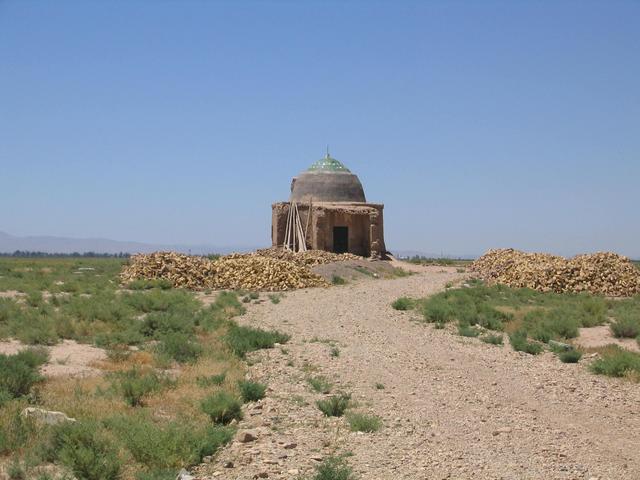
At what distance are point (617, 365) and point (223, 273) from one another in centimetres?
1804

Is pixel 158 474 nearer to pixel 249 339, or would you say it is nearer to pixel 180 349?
pixel 180 349

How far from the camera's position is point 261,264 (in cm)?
2778

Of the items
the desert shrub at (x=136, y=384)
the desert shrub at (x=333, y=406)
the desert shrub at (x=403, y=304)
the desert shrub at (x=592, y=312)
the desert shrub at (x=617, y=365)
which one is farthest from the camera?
the desert shrub at (x=403, y=304)

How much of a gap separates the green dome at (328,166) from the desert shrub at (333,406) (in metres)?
31.2

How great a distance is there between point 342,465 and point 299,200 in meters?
31.9

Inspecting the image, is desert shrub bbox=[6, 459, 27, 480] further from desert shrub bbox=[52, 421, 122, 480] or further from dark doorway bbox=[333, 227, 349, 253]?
dark doorway bbox=[333, 227, 349, 253]

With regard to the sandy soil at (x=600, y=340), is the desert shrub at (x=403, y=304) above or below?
above

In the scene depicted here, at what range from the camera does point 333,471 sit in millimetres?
6398

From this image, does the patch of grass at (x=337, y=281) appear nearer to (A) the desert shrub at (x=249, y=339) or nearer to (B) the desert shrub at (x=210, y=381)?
(A) the desert shrub at (x=249, y=339)

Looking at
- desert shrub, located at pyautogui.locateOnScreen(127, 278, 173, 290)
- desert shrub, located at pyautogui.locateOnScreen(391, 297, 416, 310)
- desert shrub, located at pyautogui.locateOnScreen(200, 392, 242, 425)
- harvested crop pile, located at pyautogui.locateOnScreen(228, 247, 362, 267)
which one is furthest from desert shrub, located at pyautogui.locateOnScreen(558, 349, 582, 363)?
harvested crop pile, located at pyautogui.locateOnScreen(228, 247, 362, 267)

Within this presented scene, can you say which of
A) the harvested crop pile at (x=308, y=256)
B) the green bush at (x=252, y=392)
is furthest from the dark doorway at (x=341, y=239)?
the green bush at (x=252, y=392)

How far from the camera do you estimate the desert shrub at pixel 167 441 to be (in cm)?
698

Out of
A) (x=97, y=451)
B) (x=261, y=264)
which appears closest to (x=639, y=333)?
(x=97, y=451)

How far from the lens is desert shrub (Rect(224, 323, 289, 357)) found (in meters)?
13.3
